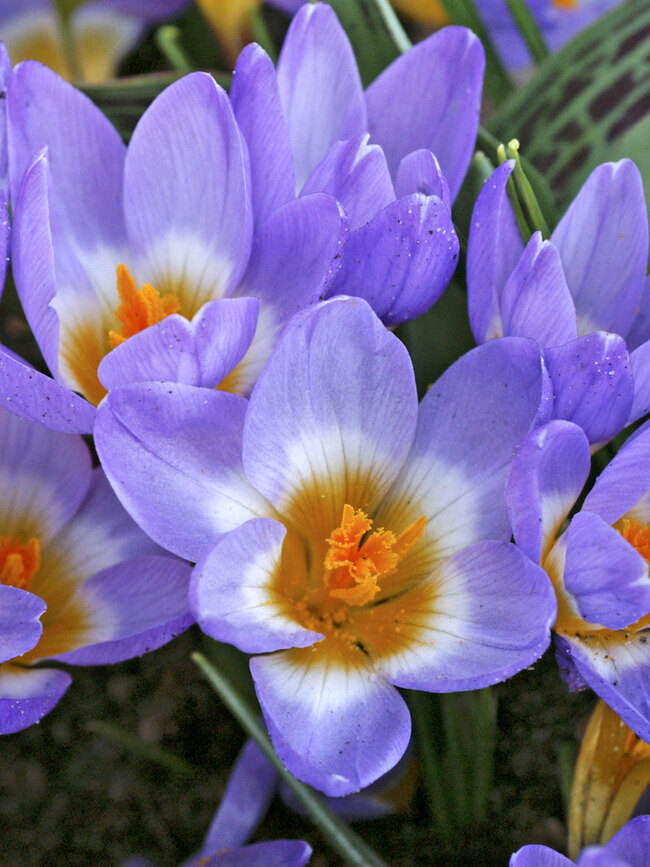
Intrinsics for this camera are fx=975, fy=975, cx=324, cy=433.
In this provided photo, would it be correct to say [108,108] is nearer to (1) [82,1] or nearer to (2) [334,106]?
(2) [334,106]

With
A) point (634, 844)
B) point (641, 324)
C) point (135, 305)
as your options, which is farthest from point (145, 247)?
point (634, 844)

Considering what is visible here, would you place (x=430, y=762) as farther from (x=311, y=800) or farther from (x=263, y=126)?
(x=263, y=126)

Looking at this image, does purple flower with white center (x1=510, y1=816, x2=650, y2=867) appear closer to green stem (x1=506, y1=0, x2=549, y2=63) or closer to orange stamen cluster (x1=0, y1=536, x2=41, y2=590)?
orange stamen cluster (x1=0, y1=536, x2=41, y2=590)

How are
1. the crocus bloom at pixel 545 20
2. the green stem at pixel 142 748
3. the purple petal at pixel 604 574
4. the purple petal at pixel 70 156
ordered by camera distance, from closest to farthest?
the purple petal at pixel 604 574 → the purple petal at pixel 70 156 → the green stem at pixel 142 748 → the crocus bloom at pixel 545 20

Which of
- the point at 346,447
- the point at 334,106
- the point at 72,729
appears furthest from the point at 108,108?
the point at 72,729

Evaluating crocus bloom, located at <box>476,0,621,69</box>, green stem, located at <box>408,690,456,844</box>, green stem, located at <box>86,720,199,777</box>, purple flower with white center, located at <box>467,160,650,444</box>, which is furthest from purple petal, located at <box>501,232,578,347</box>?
crocus bloom, located at <box>476,0,621,69</box>

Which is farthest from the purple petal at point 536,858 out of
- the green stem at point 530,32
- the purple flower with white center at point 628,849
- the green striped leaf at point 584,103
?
the green stem at point 530,32

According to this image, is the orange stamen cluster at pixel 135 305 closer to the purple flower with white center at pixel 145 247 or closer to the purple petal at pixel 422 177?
the purple flower with white center at pixel 145 247
